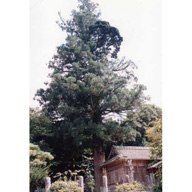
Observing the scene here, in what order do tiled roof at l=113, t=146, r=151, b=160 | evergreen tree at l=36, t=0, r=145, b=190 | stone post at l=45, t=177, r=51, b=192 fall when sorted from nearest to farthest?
stone post at l=45, t=177, r=51, b=192 → tiled roof at l=113, t=146, r=151, b=160 → evergreen tree at l=36, t=0, r=145, b=190

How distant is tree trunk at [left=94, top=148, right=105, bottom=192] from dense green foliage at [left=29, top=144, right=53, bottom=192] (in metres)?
1.49

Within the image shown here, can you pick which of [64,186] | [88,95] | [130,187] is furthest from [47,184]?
[88,95]

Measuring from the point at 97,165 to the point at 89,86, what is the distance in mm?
2180

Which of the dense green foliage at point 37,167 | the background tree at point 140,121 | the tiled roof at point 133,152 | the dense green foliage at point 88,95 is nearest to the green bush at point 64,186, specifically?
the dense green foliage at point 37,167

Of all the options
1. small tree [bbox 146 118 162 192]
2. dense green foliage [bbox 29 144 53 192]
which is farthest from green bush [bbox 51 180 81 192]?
small tree [bbox 146 118 162 192]

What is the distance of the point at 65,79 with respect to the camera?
22.0 ft

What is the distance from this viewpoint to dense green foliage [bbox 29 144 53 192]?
5.23 m

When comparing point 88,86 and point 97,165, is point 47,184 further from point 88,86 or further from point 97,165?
point 88,86

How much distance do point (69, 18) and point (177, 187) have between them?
4349mm

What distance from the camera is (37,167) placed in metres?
5.35

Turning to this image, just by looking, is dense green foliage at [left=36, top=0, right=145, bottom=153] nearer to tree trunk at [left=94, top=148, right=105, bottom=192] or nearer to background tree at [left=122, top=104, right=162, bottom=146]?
background tree at [left=122, top=104, right=162, bottom=146]

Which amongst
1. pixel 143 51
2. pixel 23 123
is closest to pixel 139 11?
pixel 143 51

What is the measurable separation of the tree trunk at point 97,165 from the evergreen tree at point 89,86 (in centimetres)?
3

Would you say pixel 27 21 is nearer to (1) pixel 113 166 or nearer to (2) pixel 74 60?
(2) pixel 74 60
